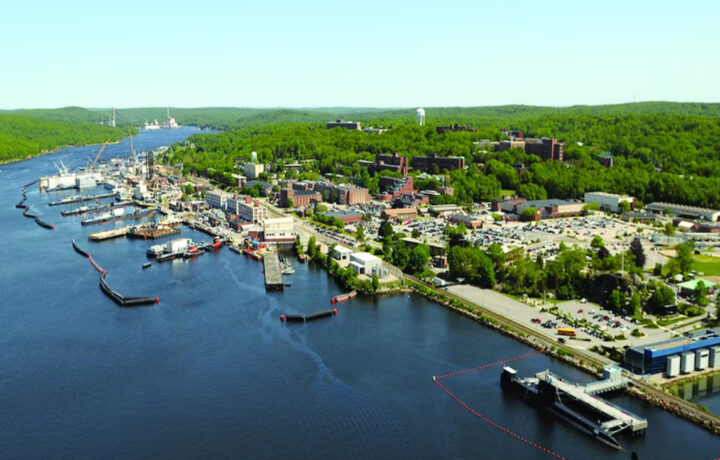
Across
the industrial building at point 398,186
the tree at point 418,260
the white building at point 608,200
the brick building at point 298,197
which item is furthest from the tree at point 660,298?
the brick building at point 298,197

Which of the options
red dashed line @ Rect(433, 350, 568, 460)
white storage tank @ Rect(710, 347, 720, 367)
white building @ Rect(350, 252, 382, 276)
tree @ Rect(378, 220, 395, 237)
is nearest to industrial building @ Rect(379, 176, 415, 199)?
tree @ Rect(378, 220, 395, 237)

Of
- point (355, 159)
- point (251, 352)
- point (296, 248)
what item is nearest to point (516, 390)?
point (251, 352)

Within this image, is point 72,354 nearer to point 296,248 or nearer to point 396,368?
point 396,368

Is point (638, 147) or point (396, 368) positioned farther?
point (638, 147)

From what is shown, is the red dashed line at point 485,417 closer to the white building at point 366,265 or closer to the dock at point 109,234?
the white building at point 366,265

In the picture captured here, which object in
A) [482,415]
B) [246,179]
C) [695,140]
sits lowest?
[482,415]

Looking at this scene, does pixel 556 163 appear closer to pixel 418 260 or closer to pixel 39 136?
pixel 418 260

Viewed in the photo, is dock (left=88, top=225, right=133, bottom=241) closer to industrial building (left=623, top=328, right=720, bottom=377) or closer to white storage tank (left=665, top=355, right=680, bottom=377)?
industrial building (left=623, top=328, right=720, bottom=377)
